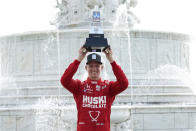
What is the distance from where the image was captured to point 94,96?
361 cm

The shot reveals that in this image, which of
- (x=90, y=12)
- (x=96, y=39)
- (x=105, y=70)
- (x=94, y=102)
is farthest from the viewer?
(x=90, y=12)

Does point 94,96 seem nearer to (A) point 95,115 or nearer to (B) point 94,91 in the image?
(B) point 94,91

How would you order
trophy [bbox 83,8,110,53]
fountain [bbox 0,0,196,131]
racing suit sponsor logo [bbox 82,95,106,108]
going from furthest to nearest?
fountain [bbox 0,0,196,131] → racing suit sponsor logo [bbox 82,95,106,108] → trophy [bbox 83,8,110,53]

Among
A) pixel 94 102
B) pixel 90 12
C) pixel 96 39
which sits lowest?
pixel 94 102

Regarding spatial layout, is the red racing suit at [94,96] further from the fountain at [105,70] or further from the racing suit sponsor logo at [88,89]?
the fountain at [105,70]

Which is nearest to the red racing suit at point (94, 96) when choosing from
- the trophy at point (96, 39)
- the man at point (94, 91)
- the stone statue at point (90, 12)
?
the man at point (94, 91)

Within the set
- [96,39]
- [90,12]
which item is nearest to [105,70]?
[90,12]

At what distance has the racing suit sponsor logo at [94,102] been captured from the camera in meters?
3.60

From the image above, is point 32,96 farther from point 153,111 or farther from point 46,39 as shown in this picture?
point 153,111

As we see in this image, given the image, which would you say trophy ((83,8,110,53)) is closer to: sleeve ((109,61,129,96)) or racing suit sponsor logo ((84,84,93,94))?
sleeve ((109,61,129,96))

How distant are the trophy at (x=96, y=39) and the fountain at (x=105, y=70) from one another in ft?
22.9

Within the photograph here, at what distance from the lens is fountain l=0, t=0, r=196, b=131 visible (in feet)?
36.9

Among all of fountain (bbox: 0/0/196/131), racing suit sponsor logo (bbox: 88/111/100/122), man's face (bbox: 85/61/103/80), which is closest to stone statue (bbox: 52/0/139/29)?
fountain (bbox: 0/0/196/131)

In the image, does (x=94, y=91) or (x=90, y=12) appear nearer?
(x=94, y=91)
